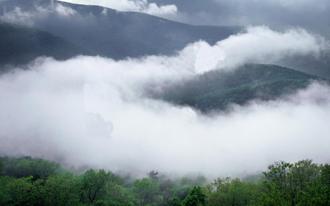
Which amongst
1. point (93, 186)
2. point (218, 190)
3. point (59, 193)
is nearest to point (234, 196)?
point (218, 190)

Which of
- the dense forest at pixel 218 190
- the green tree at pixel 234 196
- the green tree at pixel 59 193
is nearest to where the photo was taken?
the dense forest at pixel 218 190

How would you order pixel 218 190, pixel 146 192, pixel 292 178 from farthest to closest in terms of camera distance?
1. pixel 146 192
2. pixel 218 190
3. pixel 292 178

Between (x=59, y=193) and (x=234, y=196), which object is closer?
(x=234, y=196)

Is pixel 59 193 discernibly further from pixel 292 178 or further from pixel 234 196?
pixel 292 178

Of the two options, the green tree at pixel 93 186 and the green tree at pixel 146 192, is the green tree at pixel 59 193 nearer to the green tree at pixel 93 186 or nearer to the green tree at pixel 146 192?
the green tree at pixel 93 186

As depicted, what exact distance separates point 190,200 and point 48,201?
109ft

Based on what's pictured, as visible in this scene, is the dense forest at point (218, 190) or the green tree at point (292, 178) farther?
the green tree at point (292, 178)

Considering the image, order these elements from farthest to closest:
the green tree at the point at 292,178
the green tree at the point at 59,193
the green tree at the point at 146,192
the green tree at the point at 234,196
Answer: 1. the green tree at the point at 146,192
2. the green tree at the point at 59,193
3. the green tree at the point at 234,196
4. the green tree at the point at 292,178

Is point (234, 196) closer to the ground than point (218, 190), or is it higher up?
closer to the ground

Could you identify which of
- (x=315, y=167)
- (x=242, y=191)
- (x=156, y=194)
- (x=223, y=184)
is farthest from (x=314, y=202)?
(x=156, y=194)

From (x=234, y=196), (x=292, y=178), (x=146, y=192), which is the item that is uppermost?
(x=146, y=192)

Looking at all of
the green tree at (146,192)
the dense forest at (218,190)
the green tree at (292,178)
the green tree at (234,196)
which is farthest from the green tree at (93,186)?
→ the green tree at (292,178)

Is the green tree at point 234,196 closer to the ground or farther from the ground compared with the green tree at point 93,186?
closer to the ground

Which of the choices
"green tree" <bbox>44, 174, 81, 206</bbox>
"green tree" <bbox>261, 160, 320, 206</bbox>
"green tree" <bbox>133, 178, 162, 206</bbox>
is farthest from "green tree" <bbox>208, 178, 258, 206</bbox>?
"green tree" <bbox>133, 178, 162, 206</bbox>
